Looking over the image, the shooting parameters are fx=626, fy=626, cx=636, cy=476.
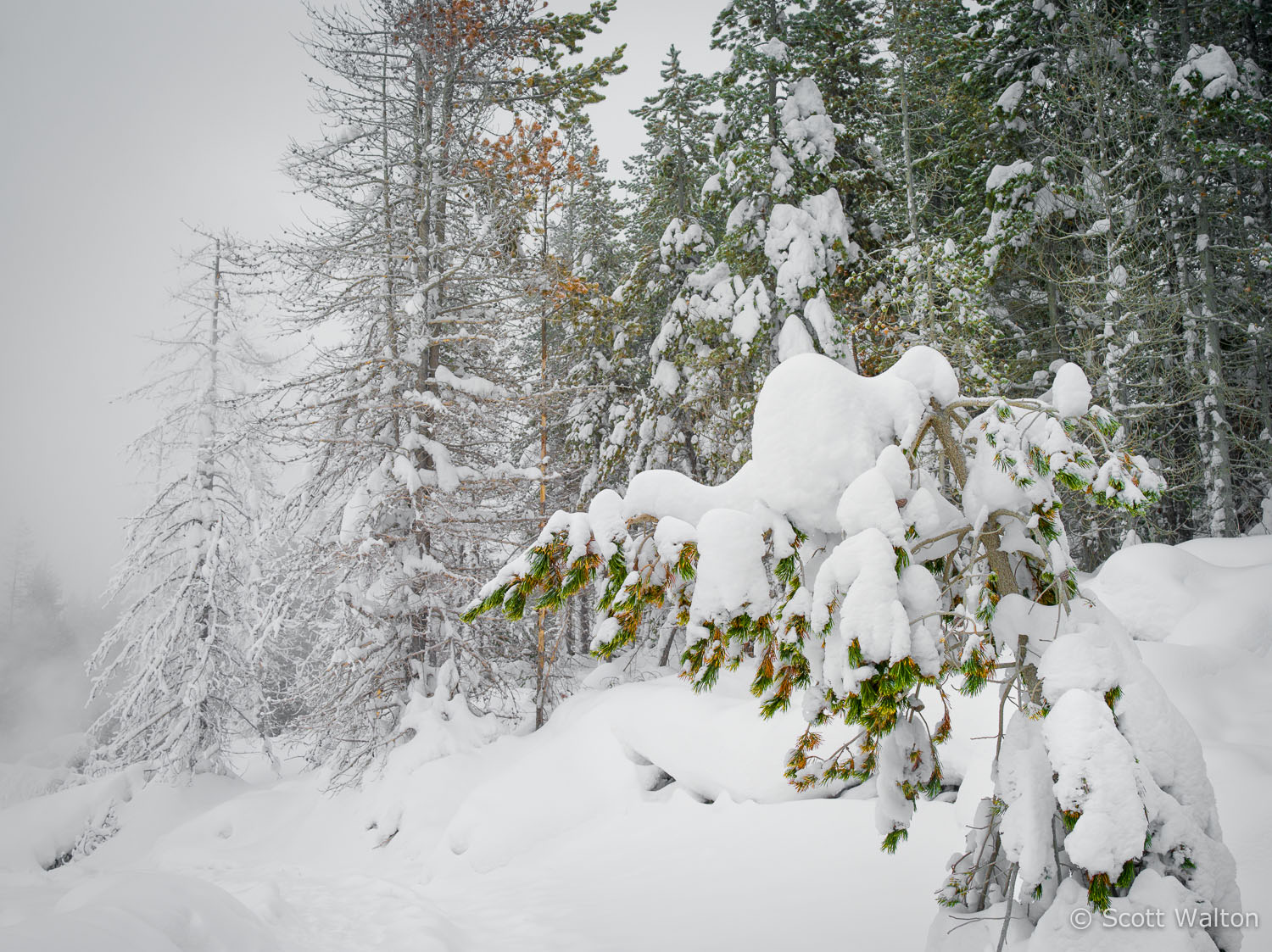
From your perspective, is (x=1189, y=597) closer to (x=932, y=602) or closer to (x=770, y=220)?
(x=932, y=602)

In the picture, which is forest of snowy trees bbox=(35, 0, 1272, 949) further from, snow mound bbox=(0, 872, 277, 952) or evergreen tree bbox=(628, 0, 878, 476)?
snow mound bbox=(0, 872, 277, 952)

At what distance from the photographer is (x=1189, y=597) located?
5.85 metres

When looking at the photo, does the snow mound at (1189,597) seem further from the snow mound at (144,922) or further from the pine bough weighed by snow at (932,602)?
the snow mound at (144,922)

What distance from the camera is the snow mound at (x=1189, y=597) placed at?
5.25m

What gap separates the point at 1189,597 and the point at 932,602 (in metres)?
5.81

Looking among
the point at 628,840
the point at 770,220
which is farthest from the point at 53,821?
the point at 770,220

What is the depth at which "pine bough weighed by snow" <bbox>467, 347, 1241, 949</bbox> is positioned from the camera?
1.82 m

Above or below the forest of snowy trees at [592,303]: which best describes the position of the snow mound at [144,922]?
below

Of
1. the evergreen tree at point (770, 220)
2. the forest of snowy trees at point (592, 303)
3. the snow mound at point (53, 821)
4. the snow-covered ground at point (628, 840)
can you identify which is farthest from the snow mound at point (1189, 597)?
the snow mound at point (53, 821)

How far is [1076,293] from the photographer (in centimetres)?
1067

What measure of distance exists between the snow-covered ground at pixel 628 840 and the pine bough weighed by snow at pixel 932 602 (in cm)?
158

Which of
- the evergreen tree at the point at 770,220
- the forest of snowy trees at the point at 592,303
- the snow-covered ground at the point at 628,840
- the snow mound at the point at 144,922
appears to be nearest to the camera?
the snow mound at the point at 144,922

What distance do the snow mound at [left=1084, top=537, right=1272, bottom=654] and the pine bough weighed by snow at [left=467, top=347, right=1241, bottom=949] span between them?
14.2 ft

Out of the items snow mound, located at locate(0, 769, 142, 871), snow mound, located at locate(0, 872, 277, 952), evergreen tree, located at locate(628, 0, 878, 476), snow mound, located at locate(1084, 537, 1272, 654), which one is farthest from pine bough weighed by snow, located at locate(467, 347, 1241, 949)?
snow mound, located at locate(0, 769, 142, 871)
